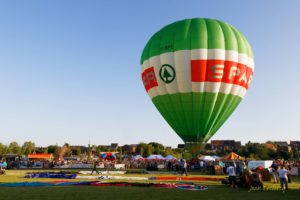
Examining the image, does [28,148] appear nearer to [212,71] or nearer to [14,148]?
[14,148]

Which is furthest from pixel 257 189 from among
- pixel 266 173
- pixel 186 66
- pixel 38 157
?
pixel 38 157

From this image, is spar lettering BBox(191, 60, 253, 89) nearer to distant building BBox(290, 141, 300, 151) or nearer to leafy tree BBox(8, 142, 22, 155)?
→ leafy tree BBox(8, 142, 22, 155)

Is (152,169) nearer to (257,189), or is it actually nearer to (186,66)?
(186,66)

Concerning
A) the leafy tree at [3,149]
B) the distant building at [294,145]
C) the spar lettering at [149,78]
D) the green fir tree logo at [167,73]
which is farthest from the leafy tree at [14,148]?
the distant building at [294,145]

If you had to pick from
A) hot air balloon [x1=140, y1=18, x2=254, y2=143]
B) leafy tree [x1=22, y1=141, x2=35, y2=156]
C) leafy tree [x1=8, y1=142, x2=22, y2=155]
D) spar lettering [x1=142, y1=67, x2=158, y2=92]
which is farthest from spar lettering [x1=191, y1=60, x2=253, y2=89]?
leafy tree [x1=22, y1=141, x2=35, y2=156]

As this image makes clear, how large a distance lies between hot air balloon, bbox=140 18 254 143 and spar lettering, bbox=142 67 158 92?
19 centimetres

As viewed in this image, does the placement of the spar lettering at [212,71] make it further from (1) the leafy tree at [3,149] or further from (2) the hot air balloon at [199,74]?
(1) the leafy tree at [3,149]

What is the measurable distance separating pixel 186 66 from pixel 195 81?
157 cm

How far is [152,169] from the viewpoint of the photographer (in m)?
42.6

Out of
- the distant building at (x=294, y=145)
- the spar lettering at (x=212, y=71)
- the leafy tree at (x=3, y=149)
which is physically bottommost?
the leafy tree at (x=3, y=149)

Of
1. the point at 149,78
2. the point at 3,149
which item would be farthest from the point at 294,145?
the point at 149,78

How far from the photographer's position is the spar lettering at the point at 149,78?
1240 inches

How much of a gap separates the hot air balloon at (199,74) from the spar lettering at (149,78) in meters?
0.19

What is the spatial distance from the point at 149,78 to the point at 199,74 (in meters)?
5.44
